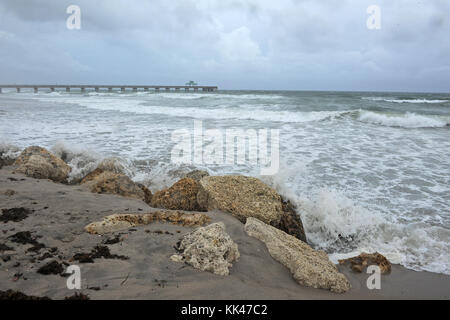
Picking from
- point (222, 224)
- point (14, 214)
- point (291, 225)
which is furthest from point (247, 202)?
point (14, 214)

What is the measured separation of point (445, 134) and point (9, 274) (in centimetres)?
1573

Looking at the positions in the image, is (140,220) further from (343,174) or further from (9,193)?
(343,174)

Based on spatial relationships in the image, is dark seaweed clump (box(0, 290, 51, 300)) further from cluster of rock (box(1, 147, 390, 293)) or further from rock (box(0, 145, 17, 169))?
rock (box(0, 145, 17, 169))

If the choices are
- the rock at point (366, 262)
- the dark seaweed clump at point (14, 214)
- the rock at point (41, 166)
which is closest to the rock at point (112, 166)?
the rock at point (41, 166)

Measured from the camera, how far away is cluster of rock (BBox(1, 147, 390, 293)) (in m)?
2.64

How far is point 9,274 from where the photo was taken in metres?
2.21

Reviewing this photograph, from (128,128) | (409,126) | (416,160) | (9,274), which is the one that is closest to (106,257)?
(9,274)

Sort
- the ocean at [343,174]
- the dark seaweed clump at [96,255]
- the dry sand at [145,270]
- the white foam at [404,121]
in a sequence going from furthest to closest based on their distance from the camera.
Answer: the white foam at [404,121]
the ocean at [343,174]
the dark seaweed clump at [96,255]
the dry sand at [145,270]

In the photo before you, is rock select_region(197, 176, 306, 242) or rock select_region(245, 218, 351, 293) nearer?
rock select_region(245, 218, 351, 293)

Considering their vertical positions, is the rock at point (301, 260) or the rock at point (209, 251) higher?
the rock at point (209, 251)

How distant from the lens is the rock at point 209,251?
8.20 ft

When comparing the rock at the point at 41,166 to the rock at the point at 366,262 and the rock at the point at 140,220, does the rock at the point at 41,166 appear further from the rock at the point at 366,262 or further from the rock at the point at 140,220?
the rock at the point at 366,262

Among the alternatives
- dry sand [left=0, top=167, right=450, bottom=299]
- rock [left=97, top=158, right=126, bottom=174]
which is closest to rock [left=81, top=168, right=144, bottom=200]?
dry sand [left=0, top=167, right=450, bottom=299]

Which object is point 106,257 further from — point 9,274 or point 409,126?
point 409,126
